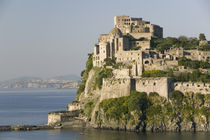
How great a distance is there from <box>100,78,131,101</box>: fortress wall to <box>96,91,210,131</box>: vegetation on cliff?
8.60ft

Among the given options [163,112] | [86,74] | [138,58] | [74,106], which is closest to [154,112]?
[163,112]

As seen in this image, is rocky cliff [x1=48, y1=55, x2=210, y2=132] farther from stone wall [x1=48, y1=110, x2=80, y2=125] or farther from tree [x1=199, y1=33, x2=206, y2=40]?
tree [x1=199, y1=33, x2=206, y2=40]

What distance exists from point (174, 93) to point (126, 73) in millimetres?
12188

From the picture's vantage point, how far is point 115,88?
8456 centimetres

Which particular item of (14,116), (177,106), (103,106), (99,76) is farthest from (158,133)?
(14,116)

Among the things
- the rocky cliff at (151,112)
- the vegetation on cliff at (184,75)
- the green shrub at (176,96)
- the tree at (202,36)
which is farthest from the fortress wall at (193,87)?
the tree at (202,36)

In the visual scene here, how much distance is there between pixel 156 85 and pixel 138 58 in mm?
10095

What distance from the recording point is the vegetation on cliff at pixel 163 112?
7681 centimetres

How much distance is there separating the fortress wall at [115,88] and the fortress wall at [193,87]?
323 inches

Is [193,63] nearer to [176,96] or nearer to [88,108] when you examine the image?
[176,96]

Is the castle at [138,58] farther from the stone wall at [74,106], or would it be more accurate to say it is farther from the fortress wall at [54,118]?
the fortress wall at [54,118]

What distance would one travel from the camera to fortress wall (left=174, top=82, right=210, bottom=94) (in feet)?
259

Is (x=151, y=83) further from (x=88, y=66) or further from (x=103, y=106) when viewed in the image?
(x=88, y=66)

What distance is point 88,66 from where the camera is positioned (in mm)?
100938
